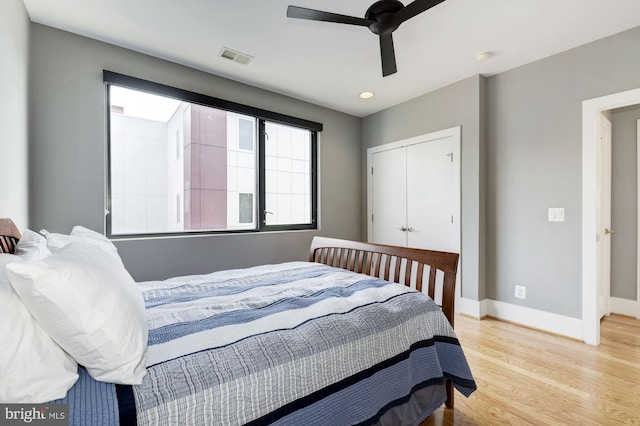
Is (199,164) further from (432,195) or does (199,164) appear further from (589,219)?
(589,219)

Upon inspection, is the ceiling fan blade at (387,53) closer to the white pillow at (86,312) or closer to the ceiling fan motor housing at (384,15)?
the ceiling fan motor housing at (384,15)

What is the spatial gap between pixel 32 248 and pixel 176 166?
183 centimetres

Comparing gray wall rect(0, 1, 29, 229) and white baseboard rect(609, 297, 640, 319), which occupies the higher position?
gray wall rect(0, 1, 29, 229)

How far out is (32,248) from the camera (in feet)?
4.10

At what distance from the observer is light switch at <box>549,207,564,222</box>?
8.92 ft

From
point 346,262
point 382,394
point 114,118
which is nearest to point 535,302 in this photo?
point 346,262

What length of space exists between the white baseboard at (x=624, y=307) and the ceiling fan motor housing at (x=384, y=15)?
150 inches

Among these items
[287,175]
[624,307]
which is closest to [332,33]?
[287,175]

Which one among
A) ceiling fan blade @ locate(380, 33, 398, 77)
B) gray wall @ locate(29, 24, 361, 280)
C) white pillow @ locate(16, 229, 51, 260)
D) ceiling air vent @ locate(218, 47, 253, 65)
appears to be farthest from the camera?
ceiling air vent @ locate(218, 47, 253, 65)

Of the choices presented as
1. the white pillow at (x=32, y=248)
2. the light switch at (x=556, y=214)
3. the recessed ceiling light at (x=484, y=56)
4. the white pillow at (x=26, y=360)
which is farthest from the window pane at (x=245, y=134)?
the light switch at (x=556, y=214)

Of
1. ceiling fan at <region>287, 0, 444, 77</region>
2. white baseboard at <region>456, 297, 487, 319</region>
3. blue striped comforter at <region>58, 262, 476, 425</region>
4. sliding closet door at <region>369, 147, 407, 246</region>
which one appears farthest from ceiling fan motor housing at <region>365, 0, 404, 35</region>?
white baseboard at <region>456, 297, 487, 319</region>

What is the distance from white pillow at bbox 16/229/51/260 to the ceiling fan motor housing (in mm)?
2089

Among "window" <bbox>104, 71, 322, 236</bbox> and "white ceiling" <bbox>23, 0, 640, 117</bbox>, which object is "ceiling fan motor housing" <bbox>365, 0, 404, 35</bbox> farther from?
"window" <bbox>104, 71, 322, 236</bbox>

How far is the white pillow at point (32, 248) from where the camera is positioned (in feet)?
3.79
